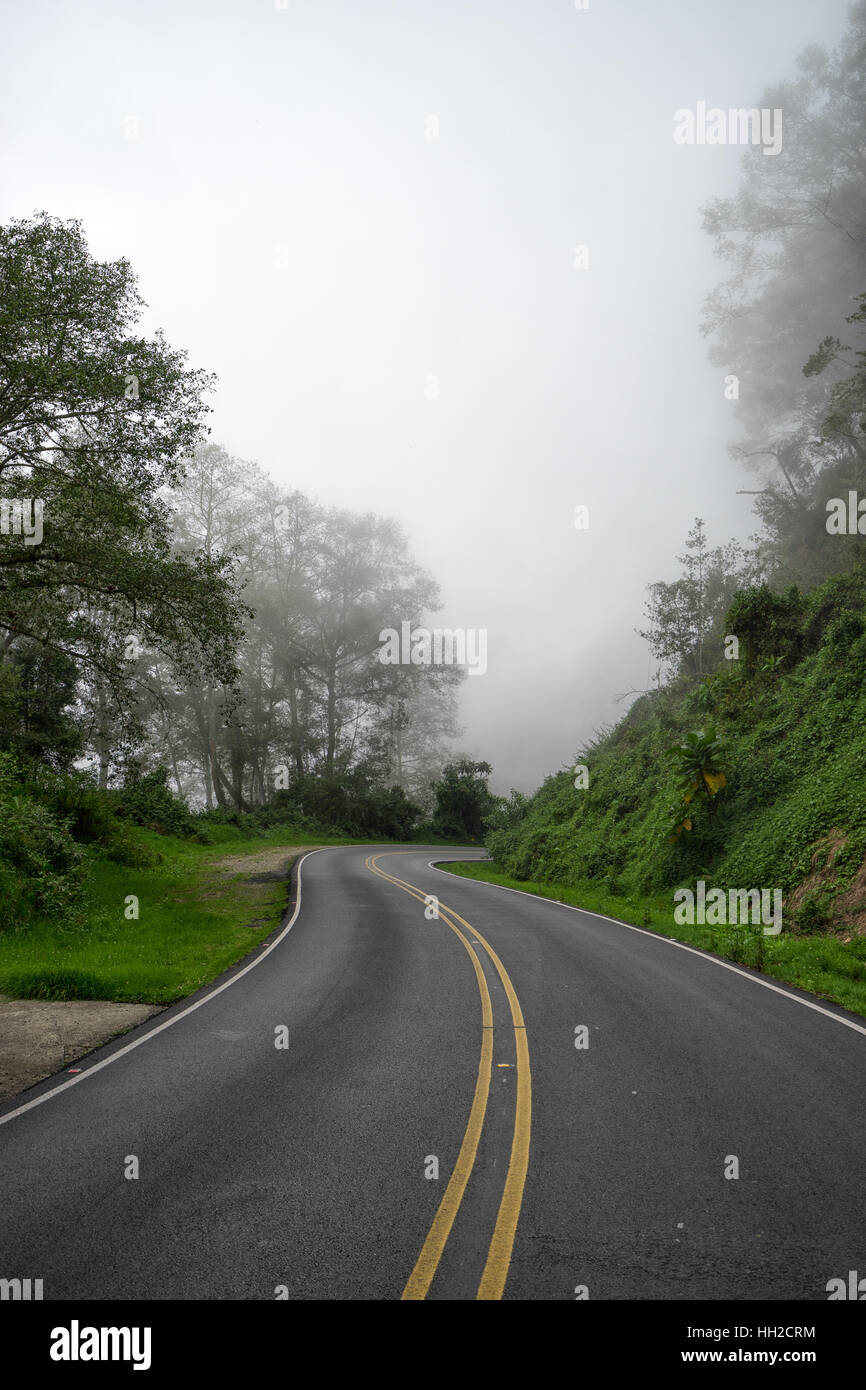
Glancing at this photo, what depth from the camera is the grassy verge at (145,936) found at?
10453 millimetres

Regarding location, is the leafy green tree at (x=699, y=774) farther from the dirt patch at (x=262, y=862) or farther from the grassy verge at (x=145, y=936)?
the dirt patch at (x=262, y=862)

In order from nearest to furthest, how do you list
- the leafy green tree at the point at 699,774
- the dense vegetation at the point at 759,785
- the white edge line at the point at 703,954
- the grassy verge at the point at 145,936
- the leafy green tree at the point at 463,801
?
the white edge line at the point at 703,954
the grassy verge at the point at 145,936
the dense vegetation at the point at 759,785
the leafy green tree at the point at 699,774
the leafy green tree at the point at 463,801

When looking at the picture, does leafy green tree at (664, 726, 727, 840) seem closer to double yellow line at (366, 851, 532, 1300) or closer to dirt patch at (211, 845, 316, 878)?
double yellow line at (366, 851, 532, 1300)

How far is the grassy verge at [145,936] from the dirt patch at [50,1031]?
466 mm

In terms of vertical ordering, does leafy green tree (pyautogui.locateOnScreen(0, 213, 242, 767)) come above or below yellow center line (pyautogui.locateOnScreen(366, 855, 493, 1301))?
above

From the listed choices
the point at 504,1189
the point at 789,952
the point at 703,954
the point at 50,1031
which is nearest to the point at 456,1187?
the point at 504,1189

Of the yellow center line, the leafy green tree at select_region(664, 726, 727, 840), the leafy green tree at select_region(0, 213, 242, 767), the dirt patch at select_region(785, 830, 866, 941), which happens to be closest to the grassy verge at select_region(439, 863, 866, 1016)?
the dirt patch at select_region(785, 830, 866, 941)

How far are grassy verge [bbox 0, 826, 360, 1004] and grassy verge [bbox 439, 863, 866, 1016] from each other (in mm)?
8741

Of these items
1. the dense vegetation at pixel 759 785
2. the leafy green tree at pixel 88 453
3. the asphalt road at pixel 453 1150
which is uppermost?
the leafy green tree at pixel 88 453

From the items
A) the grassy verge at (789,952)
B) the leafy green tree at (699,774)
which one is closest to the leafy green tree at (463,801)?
the leafy green tree at (699,774)

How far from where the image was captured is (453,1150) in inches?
209

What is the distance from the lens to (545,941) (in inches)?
550

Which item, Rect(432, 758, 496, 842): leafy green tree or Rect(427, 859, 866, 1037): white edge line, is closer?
Rect(427, 859, 866, 1037): white edge line

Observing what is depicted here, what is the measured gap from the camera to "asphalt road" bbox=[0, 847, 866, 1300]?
3.95 meters
